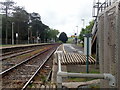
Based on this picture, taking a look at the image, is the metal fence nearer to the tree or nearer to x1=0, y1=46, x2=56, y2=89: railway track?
x1=0, y1=46, x2=56, y2=89: railway track

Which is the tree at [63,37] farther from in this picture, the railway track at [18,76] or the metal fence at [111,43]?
the metal fence at [111,43]

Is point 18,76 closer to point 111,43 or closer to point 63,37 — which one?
point 111,43

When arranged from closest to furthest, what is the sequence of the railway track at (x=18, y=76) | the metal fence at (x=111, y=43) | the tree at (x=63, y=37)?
the metal fence at (x=111, y=43) → the railway track at (x=18, y=76) → the tree at (x=63, y=37)

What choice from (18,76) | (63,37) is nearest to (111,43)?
(18,76)

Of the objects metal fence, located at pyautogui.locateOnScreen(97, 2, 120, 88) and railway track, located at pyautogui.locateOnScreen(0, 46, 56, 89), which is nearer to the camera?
metal fence, located at pyautogui.locateOnScreen(97, 2, 120, 88)

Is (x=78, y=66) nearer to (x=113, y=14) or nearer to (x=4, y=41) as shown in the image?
(x=113, y=14)

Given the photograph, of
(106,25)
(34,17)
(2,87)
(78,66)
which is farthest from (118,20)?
(34,17)

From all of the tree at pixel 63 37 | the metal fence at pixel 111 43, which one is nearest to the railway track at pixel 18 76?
the metal fence at pixel 111 43

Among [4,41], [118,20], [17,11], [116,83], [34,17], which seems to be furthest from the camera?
[34,17]

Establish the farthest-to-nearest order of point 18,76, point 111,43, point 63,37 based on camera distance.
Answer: point 63,37
point 18,76
point 111,43

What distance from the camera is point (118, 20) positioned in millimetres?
2816

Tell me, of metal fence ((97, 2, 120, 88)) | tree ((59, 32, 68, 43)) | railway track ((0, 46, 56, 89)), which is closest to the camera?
metal fence ((97, 2, 120, 88))

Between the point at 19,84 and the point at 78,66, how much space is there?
3650mm

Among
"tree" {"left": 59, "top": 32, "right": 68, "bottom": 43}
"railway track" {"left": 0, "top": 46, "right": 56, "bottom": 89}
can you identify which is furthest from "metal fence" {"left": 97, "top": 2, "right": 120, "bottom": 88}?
"tree" {"left": 59, "top": 32, "right": 68, "bottom": 43}
